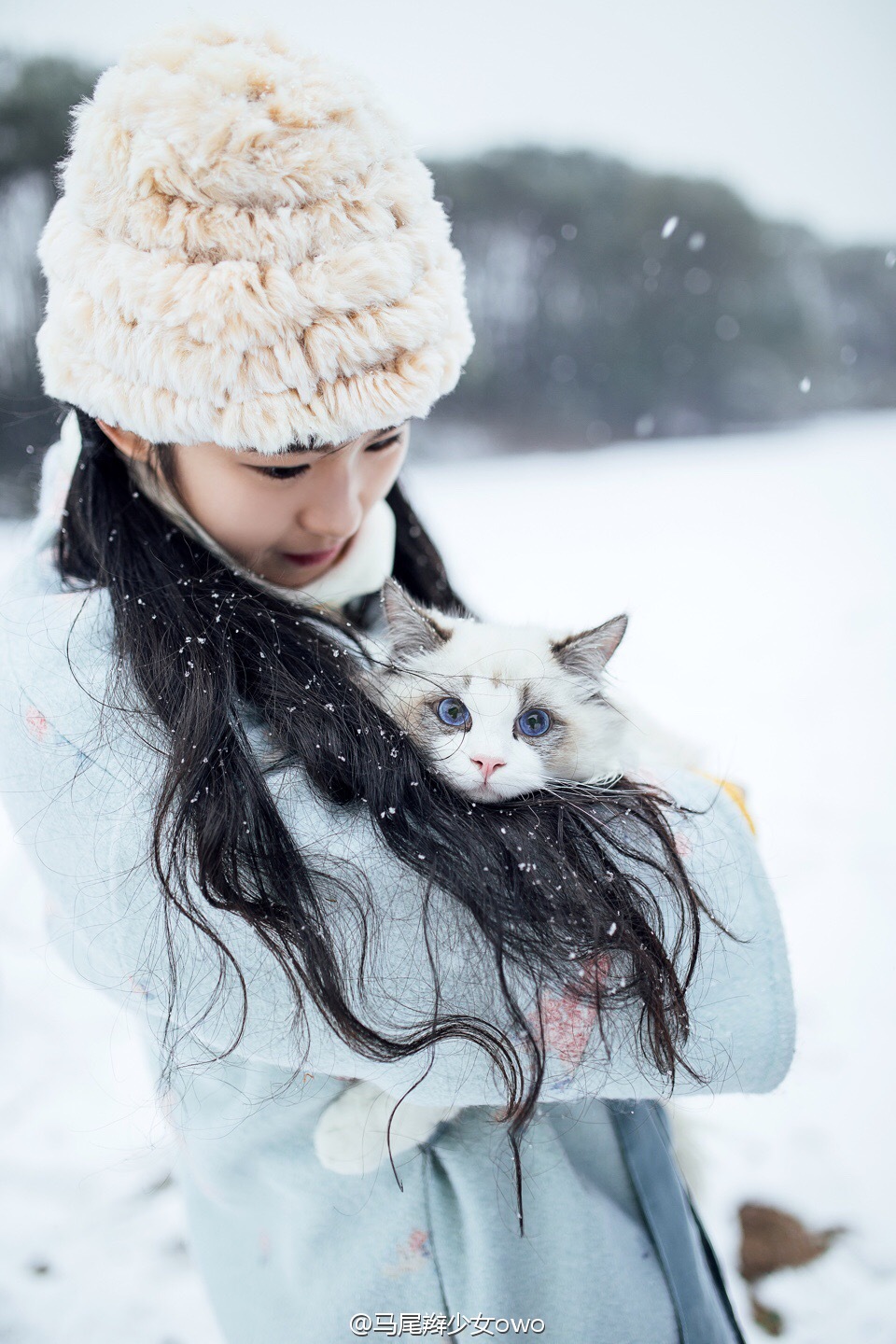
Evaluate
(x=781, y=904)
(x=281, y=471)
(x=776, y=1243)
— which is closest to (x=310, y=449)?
(x=281, y=471)

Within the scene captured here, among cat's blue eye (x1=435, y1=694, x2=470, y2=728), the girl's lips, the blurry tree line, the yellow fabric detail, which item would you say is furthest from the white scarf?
the blurry tree line

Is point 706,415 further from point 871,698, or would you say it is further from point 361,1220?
point 361,1220

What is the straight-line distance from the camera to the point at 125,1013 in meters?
2.05

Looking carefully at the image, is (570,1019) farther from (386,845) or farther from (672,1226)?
(672,1226)

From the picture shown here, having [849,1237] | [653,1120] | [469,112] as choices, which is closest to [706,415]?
[469,112]

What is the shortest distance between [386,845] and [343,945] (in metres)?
0.10

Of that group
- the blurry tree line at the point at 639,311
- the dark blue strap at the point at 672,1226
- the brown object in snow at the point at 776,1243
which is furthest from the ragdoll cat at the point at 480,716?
the blurry tree line at the point at 639,311

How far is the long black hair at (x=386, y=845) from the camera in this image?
688mm

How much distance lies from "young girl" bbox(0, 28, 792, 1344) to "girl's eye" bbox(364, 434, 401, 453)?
0.07 metres

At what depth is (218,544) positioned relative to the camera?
998 millimetres

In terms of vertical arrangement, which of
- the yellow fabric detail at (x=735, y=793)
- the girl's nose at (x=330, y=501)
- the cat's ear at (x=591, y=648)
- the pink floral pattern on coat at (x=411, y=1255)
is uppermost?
the girl's nose at (x=330, y=501)

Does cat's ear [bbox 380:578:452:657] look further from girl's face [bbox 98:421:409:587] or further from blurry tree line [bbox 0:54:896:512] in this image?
blurry tree line [bbox 0:54:896:512]

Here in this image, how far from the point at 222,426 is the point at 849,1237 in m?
1.89

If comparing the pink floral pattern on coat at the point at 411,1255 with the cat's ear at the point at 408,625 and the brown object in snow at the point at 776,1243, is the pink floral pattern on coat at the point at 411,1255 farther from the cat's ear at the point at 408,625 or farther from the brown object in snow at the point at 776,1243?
the brown object in snow at the point at 776,1243
